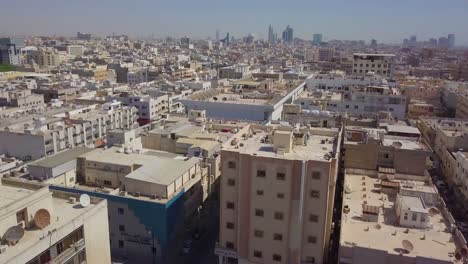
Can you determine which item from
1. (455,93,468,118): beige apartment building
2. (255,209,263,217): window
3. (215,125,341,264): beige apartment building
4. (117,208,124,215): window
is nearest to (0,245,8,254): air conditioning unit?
(117,208,124,215): window

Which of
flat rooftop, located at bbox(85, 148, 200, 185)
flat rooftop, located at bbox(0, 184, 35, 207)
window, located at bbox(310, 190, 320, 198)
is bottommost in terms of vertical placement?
flat rooftop, located at bbox(85, 148, 200, 185)

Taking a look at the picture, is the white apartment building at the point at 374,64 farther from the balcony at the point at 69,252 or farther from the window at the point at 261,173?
the balcony at the point at 69,252

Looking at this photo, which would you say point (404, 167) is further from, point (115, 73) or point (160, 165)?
point (115, 73)

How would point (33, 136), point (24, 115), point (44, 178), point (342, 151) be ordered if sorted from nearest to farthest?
1. point (44, 178)
2. point (342, 151)
3. point (33, 136)
4. point (24, 115)

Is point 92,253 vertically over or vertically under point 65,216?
under

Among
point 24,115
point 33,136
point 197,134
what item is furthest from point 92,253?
point 24,115

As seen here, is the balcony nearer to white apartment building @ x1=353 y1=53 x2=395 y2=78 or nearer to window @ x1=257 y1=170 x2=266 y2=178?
window @ x1=257 y1=170 x2=266 y2=178

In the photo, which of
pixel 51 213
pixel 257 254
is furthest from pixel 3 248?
pixel 257 254
